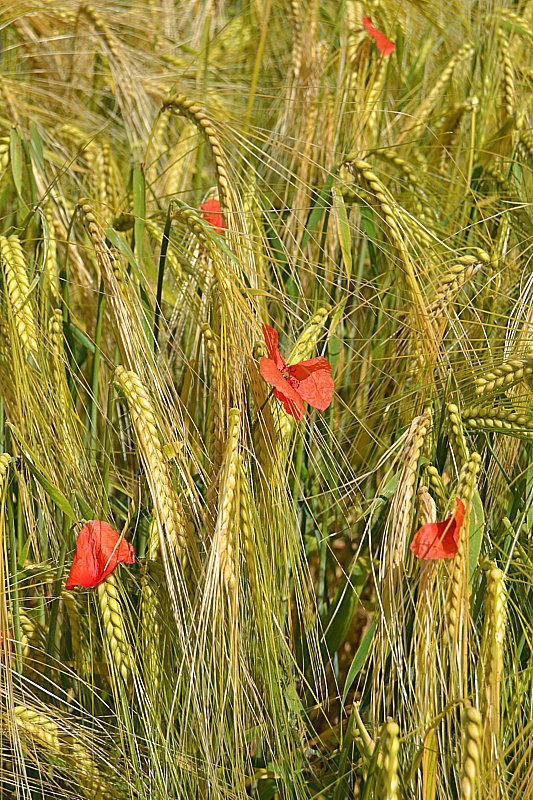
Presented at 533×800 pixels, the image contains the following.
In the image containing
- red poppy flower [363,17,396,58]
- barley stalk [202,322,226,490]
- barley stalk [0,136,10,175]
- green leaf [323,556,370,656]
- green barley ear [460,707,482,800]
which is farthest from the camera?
red poppy flower [363,17,396,58]

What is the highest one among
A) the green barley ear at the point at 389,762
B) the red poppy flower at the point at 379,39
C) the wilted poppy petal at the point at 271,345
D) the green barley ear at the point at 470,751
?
the red poppy flower at the point at 379,39

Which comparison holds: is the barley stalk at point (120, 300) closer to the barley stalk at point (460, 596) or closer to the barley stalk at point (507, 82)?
the barley stalk at point (460, 596)

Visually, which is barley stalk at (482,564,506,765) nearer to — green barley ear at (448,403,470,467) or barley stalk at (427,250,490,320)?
green barley ear at (448,403,470,467)

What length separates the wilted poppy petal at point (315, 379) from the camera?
2.26 ft

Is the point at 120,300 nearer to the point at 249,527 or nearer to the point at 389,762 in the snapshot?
the point at 249,527

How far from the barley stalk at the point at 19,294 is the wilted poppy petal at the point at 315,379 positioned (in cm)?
25

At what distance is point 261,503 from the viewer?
68 centimetres

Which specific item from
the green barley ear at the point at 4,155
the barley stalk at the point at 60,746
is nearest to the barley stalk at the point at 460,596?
the barley stalk at the point at 60,746

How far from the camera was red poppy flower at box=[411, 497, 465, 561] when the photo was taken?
1.93 ft

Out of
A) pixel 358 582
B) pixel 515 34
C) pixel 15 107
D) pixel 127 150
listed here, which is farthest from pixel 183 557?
pixel 515 34

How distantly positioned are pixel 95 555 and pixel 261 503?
0.14 m

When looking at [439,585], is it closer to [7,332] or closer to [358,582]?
[358,582]

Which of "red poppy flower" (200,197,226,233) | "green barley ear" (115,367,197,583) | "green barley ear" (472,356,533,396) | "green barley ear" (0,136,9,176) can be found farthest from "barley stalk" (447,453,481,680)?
"green barley ear" (0,136,9,176)

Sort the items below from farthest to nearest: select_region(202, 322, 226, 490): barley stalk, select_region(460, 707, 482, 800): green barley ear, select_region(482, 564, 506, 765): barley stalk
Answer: select_region(202, 322, 226, 490): barley stalk, select_region(482, 564, 506, 765): barley stalk, select_region(460, 707, 482, 800): green barley ear
